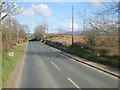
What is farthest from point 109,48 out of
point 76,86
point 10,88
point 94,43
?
point 10,88

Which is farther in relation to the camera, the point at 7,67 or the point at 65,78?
the point at 7,67

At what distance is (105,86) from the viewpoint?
12102 millimetres

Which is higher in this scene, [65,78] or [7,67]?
[7,67]

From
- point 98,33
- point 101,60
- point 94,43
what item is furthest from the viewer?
point 94,43

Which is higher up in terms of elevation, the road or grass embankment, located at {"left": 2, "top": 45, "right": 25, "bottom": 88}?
grass embankment, located at {"left": 2, "top": 45, "right": 25, "bottom": 88}

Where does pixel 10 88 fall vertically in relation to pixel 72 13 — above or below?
below

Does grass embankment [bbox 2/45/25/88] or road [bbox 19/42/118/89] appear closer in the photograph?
road [bbox 19/42/118/89]

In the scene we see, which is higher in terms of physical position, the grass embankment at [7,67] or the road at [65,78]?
the grass embankment at [7,67]

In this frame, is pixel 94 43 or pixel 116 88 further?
pixel 94 43

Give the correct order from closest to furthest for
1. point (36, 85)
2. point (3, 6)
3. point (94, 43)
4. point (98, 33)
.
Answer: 1. point (36, 85)
2. point (3, 6)
3. point (98, 33)
4. point (94, 43)

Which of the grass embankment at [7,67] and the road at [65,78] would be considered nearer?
the road at [65,78]

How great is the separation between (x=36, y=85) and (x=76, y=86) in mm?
2174

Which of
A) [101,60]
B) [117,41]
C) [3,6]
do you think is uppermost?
[3,6]

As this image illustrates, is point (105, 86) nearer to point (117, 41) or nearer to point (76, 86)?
point (76, 86)
